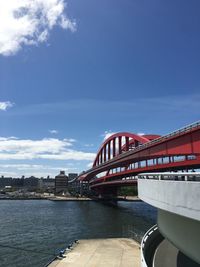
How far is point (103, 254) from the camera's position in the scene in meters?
28.2

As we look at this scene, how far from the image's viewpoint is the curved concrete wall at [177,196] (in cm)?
932

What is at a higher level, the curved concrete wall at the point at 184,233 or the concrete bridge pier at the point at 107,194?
the concrete bridge pier at the point at 107,194

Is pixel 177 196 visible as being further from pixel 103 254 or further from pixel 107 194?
pixel 107 194

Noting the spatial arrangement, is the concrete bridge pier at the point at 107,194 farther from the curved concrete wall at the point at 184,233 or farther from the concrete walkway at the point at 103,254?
the curved concrete wall at the point at 184,233

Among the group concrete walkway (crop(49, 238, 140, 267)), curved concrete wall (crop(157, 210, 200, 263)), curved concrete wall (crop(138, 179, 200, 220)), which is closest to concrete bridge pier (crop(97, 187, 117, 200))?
concrete walkway (crop(49, 238, 140, 267))

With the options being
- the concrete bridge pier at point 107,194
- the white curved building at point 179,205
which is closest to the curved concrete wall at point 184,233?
the white curved building at point 179,205

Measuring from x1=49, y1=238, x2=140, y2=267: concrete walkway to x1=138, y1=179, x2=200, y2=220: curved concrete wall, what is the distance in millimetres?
13848

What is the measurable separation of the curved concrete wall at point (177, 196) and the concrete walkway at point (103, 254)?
13848 mm

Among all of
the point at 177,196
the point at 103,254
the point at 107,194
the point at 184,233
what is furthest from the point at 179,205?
the point at 107,194

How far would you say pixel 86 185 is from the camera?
179500mm

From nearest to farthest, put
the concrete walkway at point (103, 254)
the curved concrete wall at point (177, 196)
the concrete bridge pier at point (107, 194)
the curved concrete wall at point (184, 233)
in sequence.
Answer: the curved concrete wall at point (177, 196)
the curved concrete wall at point (184, 233)
the concrete walkway at point (103, 254)
the concrete bridge pier at point (107, 194)

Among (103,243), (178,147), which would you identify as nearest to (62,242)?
(103,243)

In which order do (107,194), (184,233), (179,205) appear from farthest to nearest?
(107,194), (184,233), (179,205)

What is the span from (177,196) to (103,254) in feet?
65.2
